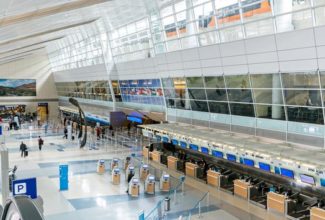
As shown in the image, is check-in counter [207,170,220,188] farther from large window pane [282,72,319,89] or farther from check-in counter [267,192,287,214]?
large window pane [282,72,319,89]

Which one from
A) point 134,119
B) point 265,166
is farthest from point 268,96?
point 134,119

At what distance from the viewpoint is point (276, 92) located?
17.1 m

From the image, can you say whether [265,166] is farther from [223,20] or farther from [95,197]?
[95,197]

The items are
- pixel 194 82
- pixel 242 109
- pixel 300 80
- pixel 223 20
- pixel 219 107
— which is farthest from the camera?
pixel 194 82

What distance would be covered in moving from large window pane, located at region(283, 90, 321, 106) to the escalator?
1429cm

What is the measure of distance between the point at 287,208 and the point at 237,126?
595 cm

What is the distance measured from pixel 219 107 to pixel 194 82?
259cm

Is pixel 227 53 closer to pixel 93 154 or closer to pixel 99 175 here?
pixel 99 175

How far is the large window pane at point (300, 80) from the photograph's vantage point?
14.7 metres

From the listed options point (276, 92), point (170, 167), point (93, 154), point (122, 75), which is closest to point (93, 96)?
point (122, 75)

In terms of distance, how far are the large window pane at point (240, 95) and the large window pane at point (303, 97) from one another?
2.62 metres

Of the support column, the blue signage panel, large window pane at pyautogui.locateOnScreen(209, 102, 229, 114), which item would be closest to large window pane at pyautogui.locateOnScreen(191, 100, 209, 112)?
large window pane at pyautogui.locateOnScreen(209, 102, 229, 114)

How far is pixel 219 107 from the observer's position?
2177 centimetres

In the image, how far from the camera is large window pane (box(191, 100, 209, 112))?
23.1m
